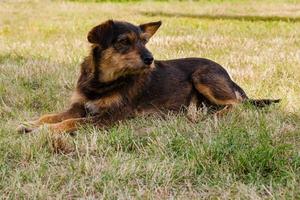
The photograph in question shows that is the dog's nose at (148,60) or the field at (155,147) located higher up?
the dog's nose at (148,60)

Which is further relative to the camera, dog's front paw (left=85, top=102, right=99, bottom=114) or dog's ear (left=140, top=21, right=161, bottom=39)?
dog's ear (left=140, top=21, right=161, bottom=39)

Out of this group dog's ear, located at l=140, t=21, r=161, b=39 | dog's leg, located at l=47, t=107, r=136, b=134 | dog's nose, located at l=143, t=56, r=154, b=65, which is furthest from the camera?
dog's ear, located at l=140, t=21, r=161, b=39

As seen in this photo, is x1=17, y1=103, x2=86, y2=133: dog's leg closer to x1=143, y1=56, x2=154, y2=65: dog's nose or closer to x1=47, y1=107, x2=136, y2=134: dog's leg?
x1=47, y1=107, x2=136, y2=134: dog's leg

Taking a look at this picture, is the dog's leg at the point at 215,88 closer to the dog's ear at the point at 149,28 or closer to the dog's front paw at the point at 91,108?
the dog's ear at the point at 149,28

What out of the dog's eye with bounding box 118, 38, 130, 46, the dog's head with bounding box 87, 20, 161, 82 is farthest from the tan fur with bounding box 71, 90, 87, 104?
the dog's eye with bounding box 118, 38, 130, 46

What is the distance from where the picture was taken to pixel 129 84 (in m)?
5.70

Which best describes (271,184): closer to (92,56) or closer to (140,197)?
(140,197)

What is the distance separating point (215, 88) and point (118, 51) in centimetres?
117

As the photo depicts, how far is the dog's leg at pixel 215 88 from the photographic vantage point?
6.05 meters

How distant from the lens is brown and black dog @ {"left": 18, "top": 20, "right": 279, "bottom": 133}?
17.8ft

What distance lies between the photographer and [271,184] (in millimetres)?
3889

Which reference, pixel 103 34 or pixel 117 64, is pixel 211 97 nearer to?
pixel 117 64

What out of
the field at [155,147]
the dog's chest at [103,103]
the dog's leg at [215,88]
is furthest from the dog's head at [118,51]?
the dog's leg at [215,88]

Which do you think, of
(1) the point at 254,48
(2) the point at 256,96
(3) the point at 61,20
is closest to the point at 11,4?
(3) the point at 61,20
